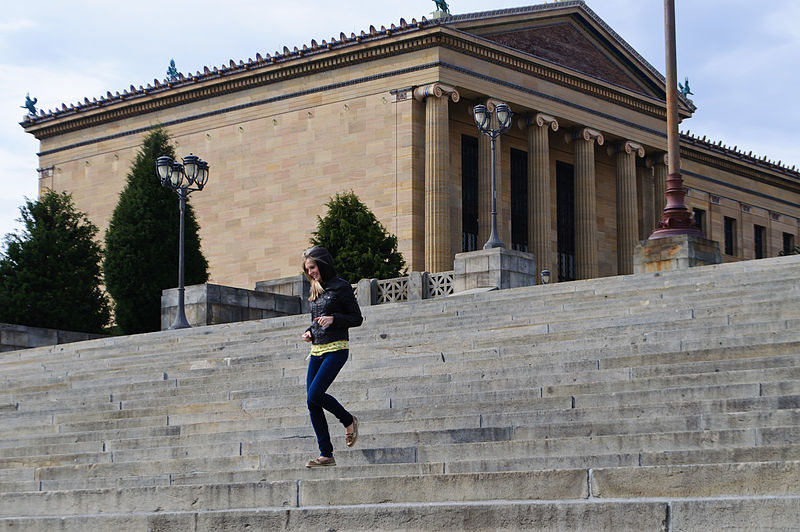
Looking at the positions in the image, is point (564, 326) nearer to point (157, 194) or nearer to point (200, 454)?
point (200, 454)

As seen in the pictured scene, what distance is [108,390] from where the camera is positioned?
18078 mm

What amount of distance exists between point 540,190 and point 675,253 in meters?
23.5

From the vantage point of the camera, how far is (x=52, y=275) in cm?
3581

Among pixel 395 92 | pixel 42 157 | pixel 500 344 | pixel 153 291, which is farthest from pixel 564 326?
pixel 42 157

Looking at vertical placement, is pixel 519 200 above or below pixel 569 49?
below

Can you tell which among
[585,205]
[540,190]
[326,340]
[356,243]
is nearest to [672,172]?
[356,243]

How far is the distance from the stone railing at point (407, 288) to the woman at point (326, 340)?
1547cm

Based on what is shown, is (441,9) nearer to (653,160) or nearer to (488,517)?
(653,160)

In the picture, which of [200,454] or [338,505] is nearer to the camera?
[338,505]

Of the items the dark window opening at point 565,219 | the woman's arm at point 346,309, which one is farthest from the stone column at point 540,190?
the woman's arm at point 346,309

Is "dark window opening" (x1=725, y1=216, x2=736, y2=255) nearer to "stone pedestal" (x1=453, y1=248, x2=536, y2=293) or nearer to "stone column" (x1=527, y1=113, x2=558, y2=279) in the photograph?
"stone column" (x1=527, y1=113, x2=558, y2=279)

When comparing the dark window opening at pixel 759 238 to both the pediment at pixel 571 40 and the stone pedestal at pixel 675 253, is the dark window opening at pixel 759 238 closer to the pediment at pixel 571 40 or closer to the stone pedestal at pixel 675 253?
the pediment at pixel 571 40

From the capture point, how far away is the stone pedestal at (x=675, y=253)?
77.0 ft

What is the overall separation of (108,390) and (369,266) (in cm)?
1783
